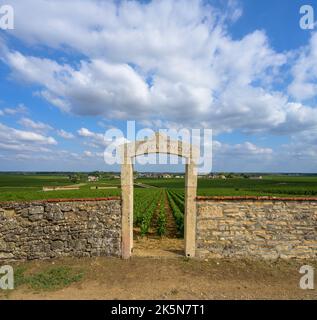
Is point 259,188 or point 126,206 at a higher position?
point 126,206

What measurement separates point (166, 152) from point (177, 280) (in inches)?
137

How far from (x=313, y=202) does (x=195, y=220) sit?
350 cm

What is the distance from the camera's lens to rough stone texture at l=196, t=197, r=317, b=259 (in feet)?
24.9

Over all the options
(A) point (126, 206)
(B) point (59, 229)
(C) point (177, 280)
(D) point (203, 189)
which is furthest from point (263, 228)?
(D) point (203, 189)

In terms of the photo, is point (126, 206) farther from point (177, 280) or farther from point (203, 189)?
point (203, 189)

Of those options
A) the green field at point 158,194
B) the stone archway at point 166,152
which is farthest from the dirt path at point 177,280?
the green field at point 158,194

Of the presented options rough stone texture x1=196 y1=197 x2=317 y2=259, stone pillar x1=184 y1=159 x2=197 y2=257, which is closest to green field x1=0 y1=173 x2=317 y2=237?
stone pillar x1=184 y1=159 x2=197 y2=257

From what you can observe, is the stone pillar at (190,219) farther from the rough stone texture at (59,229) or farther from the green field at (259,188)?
the green field at (259,188)

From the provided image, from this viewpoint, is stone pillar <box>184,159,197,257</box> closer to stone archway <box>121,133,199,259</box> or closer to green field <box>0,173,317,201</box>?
stone archway <box>121,133,199,259</box>

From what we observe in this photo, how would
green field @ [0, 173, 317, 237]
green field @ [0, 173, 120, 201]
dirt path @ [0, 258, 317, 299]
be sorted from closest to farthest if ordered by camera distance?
dirt path @ [0, 258, 317, 299], green field @ [0, 173, 120, 201], green field @ [0, 173, 317, 237]

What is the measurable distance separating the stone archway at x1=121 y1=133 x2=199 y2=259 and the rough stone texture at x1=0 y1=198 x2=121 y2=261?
0.25 metres

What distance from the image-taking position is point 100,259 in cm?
755

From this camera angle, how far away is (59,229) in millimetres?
7590
